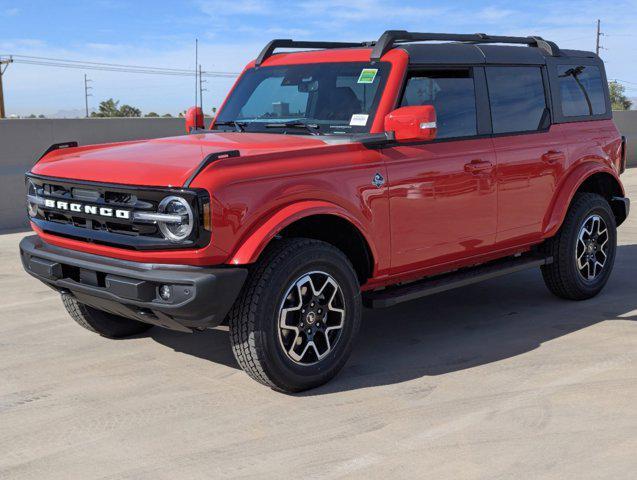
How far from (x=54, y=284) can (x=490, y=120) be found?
3080 mm

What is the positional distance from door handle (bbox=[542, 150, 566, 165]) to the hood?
2.03m

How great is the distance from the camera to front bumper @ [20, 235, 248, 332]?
4.08m

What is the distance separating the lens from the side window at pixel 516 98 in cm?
584

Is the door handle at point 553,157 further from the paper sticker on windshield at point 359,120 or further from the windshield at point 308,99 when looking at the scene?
the paper sticker on windshield at point 359,120

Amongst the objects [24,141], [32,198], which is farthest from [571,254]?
[24,141]

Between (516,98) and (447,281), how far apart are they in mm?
1592

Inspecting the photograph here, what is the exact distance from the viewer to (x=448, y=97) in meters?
5.49

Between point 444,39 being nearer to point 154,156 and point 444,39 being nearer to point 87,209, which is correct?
point 154,156

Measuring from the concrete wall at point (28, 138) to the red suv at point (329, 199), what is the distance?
6166 mm

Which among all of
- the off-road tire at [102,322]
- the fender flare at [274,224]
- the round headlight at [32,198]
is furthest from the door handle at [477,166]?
the round headlight at [32,198]

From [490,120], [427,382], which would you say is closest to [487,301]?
[490,120]

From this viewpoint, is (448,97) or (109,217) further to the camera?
(448,97)

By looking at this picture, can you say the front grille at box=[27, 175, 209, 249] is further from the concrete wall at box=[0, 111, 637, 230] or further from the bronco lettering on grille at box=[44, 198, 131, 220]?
the concrete wall at box=[0, 111, 637, 230]

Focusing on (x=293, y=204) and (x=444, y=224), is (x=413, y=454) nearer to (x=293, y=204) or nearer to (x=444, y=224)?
(x=293, y=204)
